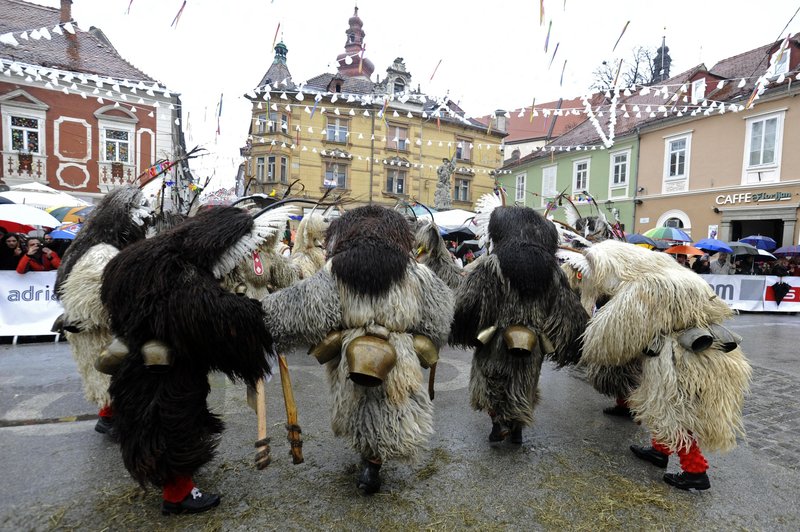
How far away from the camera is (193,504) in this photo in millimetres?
2348

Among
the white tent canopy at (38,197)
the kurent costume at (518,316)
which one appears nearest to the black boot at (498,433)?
the kurent costume at (518,316)

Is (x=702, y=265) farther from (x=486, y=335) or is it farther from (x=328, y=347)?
(x=328, y=347)

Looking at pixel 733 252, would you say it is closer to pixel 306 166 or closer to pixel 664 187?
pixel 664 187

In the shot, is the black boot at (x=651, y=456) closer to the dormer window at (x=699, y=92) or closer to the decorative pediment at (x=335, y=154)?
the dormer window at (x=699, y=92)

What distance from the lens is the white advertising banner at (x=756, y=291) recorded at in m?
10.8

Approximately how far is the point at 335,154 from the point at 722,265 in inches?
809

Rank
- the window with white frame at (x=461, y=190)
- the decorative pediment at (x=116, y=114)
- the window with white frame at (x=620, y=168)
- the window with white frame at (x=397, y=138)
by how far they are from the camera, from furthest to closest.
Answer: the window with white frame at (x=461, y=190) → the window with white frame at (x=397, y=138) → the window with white frame at (x=620, y=168) → the decorative pediment at (x=116, y=114)

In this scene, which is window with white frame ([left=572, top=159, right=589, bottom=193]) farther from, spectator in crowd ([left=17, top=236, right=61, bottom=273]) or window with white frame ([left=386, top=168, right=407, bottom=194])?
spectator in crowd ([left=17, top=236, right=61, bottom=273])

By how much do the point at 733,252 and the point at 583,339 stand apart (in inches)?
438

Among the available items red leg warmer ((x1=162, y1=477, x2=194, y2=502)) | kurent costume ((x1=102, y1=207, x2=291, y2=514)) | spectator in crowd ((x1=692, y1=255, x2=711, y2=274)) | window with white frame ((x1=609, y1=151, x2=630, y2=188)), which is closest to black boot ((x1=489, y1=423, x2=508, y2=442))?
kurent costume ((x1=102, y1=207, x2=291, y2=514))

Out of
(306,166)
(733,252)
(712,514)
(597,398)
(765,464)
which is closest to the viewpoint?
(712,514)

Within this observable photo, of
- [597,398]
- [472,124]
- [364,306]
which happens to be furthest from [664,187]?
[364,306]

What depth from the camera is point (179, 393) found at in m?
2.20

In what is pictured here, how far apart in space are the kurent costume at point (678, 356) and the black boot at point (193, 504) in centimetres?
245
